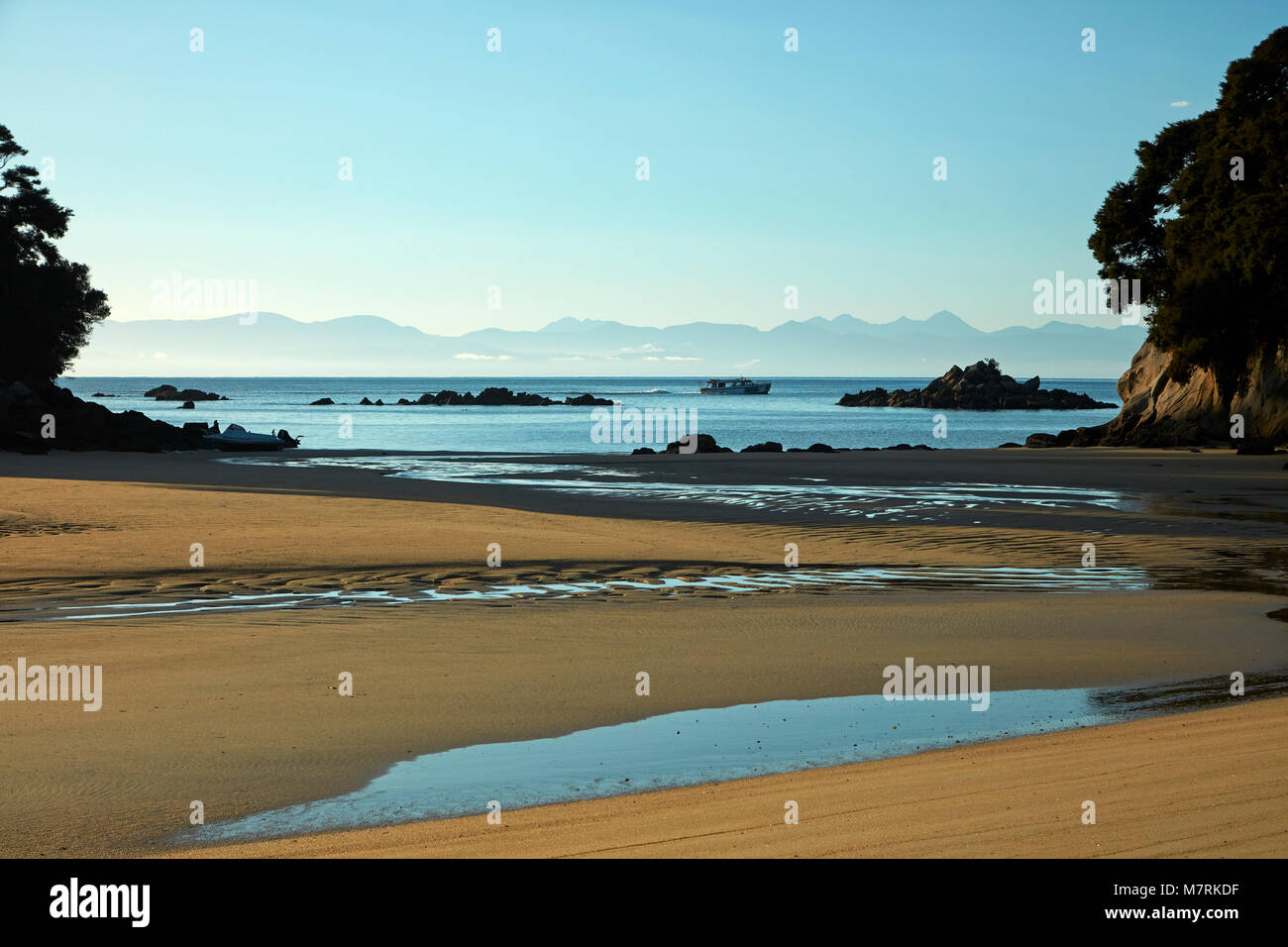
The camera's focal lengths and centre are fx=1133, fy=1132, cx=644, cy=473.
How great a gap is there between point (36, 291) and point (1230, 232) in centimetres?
4847

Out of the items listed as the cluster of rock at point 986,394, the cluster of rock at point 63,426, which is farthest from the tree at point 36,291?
the cluster of rock at point 986,394

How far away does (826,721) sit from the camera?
812 centimetres

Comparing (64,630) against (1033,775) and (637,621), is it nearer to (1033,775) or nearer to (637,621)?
(637,621)

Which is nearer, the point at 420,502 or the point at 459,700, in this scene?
the point at 459,700

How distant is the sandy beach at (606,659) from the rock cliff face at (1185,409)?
2269 centimetres

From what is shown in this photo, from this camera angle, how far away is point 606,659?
9969 millimetres

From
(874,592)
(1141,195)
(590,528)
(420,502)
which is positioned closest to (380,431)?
(1141,195)

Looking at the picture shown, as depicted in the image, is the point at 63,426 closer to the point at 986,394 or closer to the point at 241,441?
the point at 241,441

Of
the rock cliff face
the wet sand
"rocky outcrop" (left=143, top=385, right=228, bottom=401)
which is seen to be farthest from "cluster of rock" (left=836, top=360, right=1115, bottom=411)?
the wet sand

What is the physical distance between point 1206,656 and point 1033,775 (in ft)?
15.7

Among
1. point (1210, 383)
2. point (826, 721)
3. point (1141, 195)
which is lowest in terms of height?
point (826, 721)

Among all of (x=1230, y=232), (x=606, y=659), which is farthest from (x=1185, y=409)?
(x=606, y=659)

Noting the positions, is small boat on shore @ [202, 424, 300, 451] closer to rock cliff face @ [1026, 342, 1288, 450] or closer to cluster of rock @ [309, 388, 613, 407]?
rock cliff face @ [1026, 342, 1288, 450]

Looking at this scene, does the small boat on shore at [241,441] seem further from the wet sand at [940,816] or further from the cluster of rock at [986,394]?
the cluster of rock at [986,394]
